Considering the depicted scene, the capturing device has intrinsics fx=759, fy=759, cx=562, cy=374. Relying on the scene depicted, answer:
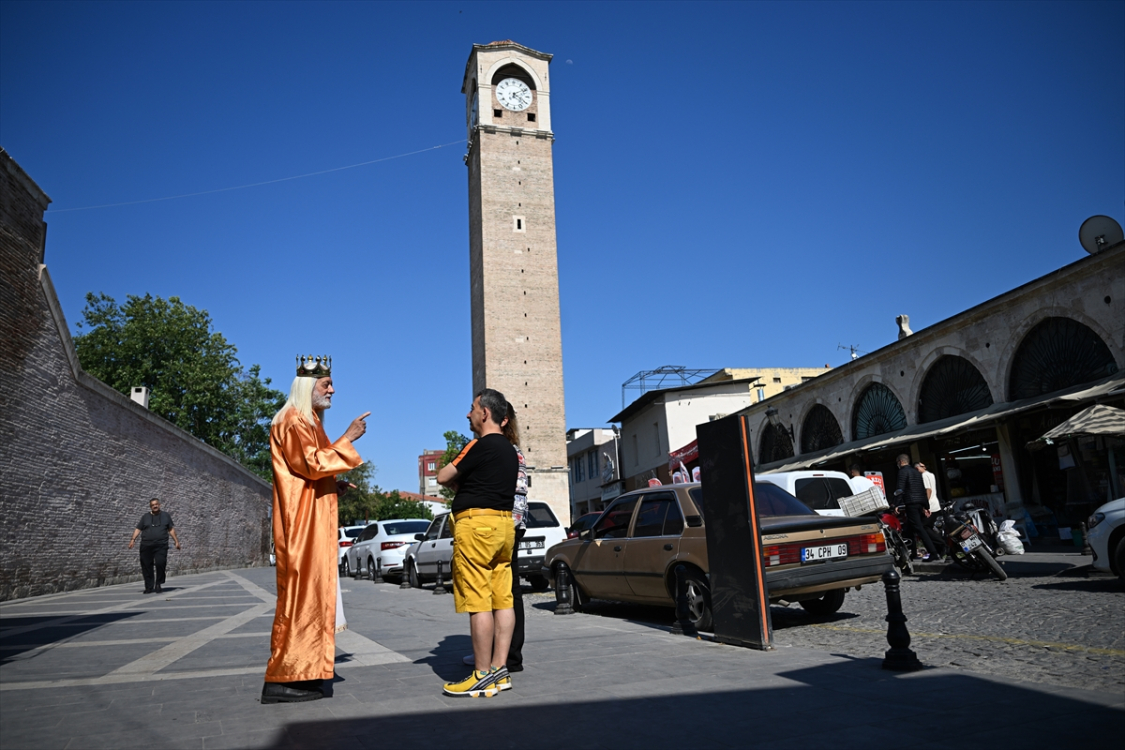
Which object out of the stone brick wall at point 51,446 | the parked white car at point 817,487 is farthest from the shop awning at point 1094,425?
the stone brick wall at point 51,446

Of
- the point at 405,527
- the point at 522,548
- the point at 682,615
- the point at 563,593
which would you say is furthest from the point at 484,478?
the point at 405,527

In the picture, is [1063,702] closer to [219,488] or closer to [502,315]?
[219,488]

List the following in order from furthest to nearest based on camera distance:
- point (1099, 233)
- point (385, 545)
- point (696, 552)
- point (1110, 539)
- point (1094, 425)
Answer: point (385, 545)
point (1099, 233)
point (1094, 425)
point (1110, 539)
point (696, 552)

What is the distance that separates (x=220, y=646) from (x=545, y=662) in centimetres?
332

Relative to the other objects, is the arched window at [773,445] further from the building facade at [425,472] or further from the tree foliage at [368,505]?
the building facade at [425,472]

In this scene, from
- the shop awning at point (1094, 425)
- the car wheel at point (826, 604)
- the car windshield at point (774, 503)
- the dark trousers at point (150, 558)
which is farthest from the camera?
the dark trousers at point (150, 558)

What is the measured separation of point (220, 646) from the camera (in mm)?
6938

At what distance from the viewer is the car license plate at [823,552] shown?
7.12m

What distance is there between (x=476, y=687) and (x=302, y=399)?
6.80 ft

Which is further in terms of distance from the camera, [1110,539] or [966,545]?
[966,545]

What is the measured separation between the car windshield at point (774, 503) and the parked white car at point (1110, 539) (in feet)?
11.1

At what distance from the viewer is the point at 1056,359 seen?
16.5 meters

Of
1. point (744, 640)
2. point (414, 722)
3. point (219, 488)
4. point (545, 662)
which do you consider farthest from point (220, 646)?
point (219, 488)

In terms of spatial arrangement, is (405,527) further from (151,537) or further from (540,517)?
(540,517)
